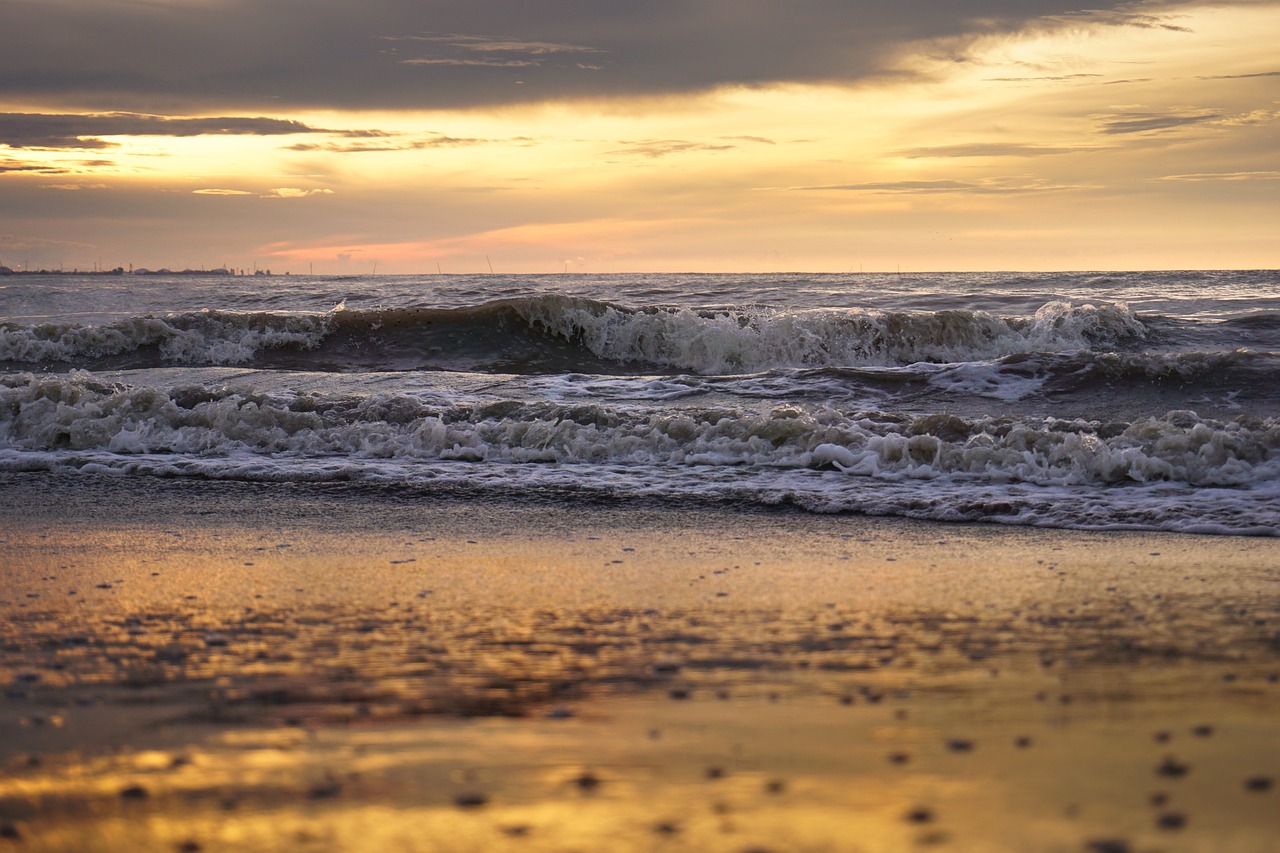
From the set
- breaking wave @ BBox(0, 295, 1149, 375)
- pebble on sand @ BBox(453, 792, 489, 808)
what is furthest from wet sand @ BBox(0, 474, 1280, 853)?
breaking wave @ BBox(0, 295, 1149, 375)

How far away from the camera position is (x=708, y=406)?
995 centimetres

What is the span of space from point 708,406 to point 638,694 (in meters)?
7.30

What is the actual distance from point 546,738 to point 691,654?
0.85m

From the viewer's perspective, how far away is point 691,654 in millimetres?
3123

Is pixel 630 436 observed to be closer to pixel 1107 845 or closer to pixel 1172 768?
pixel 1172 768

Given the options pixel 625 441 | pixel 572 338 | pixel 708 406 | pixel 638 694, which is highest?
pixel 572 338

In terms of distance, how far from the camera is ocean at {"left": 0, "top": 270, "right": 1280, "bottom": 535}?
6648 mm

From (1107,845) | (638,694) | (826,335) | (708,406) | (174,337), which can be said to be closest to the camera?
(1107,845)

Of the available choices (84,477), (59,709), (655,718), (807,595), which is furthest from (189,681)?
(84,477)

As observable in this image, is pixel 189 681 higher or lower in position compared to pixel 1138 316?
lower

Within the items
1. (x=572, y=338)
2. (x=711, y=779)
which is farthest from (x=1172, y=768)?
(x=572, y=338)

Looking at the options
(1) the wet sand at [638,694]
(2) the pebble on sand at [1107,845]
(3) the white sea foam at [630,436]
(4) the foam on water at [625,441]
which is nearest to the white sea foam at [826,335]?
(4) the foam on water at [625,441]

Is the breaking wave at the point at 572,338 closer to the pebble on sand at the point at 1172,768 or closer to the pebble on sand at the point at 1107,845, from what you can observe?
the pebble on sand at the point at 1172,768

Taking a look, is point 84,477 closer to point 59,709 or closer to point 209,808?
point 59,709
